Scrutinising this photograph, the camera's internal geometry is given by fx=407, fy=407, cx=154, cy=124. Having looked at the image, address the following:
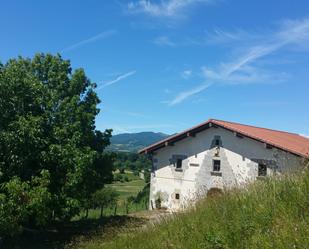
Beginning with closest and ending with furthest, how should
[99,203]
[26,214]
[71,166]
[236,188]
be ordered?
[236,188] → [26,214] → [71,166] → [99,203]

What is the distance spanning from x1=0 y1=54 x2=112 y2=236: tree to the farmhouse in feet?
20.5

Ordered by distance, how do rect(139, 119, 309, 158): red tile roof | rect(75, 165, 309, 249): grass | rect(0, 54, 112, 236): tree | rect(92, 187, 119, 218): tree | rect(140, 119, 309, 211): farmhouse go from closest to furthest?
1. rect(75, 165, 309, 249): grass
2. rect(0, 54, 112, 236): tree
3. rect(139, 119, 309, 158): red tile roof
4. rect(140, 119, 309, 211): farmhouse
5. rect(92, 187, 119, 218): tree

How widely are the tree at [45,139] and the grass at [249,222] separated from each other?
10.3 metres

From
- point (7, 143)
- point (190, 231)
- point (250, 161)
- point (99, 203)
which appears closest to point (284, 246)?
point (190, 231)

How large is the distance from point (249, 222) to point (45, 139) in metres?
15.4

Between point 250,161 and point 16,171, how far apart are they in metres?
13.7

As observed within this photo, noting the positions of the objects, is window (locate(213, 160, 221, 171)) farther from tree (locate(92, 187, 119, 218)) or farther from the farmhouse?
tree (locate(92, 187, 119, 218))

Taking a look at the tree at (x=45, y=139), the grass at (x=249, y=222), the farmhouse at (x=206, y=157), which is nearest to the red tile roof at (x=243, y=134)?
the farmhouse at (x=206, y=157)

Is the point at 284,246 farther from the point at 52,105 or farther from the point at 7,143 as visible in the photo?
the point at 52,105

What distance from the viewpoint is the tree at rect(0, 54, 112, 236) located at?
17.4 m

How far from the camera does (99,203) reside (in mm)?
43062

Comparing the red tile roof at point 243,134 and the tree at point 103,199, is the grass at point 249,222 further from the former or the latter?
the tree at point 103,199

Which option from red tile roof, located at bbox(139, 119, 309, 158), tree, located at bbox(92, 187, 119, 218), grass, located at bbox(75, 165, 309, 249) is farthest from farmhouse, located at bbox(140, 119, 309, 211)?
grass, located at bbox(75, 165, 309, 249)

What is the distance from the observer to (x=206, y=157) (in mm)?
26750
